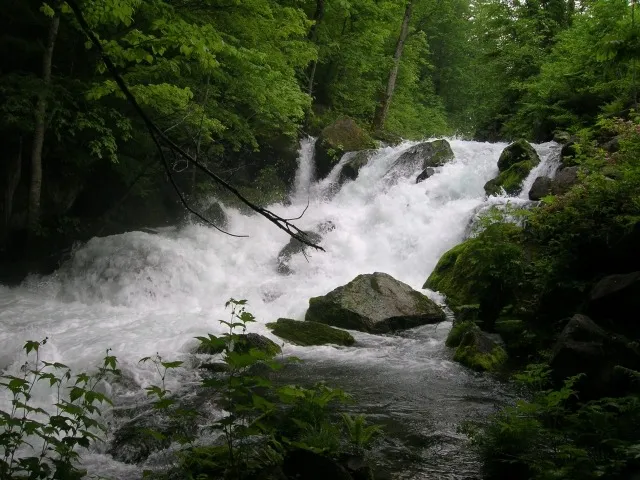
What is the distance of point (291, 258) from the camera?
13.6 metres

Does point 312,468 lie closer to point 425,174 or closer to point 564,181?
point 564,181

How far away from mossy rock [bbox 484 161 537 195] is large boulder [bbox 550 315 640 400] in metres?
8.04

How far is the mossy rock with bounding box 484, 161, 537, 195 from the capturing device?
13.2 metres

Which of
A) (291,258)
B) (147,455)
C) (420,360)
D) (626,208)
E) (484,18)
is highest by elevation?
(484,18)

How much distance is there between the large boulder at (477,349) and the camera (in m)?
7.18

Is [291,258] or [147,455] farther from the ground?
[291,258]

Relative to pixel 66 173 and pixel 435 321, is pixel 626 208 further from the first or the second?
pixel 66 173

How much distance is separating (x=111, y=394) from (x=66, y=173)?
7762mm

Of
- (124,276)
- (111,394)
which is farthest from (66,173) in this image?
(111,394)

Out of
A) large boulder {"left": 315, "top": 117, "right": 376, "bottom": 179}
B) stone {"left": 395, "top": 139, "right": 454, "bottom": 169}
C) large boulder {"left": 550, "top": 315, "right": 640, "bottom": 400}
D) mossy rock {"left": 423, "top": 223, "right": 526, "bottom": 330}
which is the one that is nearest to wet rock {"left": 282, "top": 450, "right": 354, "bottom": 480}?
large boulder {"left": 550, "top": 315, "right": 640, "bottom": 400}

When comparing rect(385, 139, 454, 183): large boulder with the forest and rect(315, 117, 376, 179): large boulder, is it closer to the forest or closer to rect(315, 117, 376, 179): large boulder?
rect(315, 117, 376, 179): large boulder

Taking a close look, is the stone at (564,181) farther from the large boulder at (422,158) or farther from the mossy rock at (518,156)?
the large boulder at (422,158)

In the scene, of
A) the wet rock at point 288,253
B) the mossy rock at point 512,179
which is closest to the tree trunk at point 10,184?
the wet rock at point 288,253

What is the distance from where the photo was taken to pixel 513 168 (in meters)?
13.6
